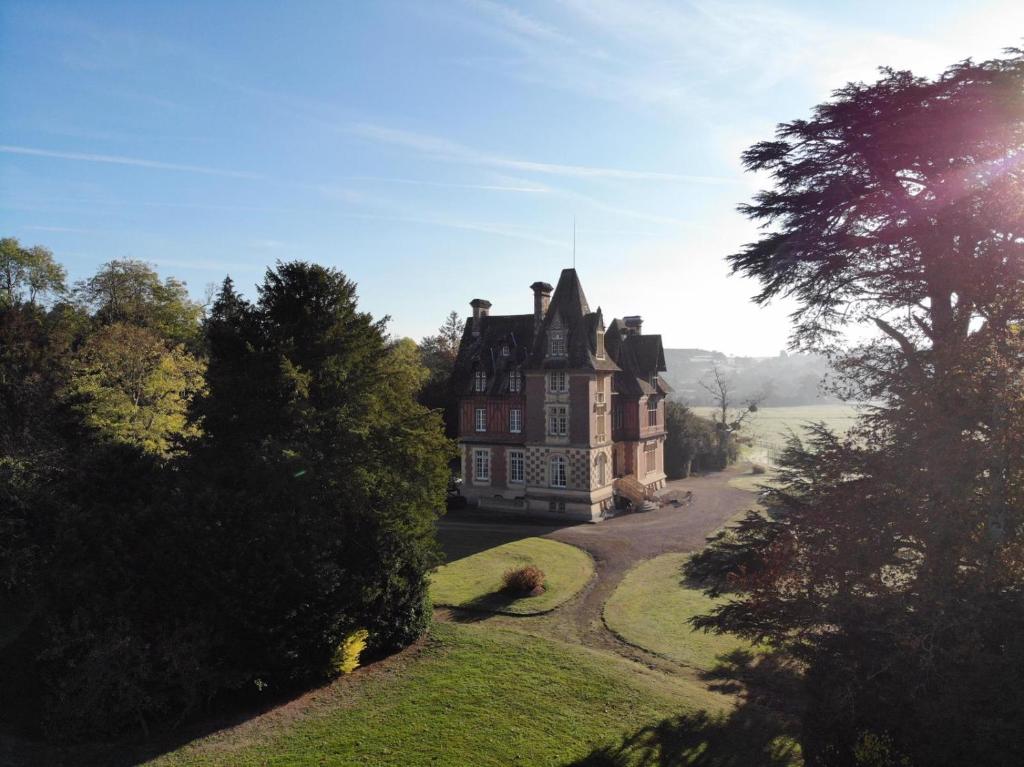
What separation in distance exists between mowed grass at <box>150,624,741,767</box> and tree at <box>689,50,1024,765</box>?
3455mm

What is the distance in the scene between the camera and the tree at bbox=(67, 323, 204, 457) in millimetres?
29078

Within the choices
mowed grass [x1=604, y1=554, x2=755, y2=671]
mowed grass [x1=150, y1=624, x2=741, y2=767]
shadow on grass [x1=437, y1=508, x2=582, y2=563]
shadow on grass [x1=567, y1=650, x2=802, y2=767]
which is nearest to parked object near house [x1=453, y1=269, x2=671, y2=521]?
shadow on grass [x1=437, y1=508, x2=582, y2=563]

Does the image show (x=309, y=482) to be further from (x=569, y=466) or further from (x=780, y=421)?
(x=780, y=421)

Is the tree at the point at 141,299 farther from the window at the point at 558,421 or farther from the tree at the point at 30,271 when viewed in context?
the window at the point at 558,421

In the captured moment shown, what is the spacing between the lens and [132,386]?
30.8 meters

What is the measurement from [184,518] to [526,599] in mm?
13837

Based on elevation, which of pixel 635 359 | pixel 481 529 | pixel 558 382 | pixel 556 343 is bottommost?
pixel 481 529

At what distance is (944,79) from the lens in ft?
47.9

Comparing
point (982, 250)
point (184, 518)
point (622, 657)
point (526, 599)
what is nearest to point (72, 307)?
point (184, 518)

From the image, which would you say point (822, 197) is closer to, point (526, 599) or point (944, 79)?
point (944, 79)

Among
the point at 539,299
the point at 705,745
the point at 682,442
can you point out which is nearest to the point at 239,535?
the point at 705,745

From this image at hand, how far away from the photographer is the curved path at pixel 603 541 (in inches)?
828

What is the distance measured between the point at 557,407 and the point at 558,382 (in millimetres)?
1672

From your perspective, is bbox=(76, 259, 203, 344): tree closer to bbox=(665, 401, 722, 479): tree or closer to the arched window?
the arched window
